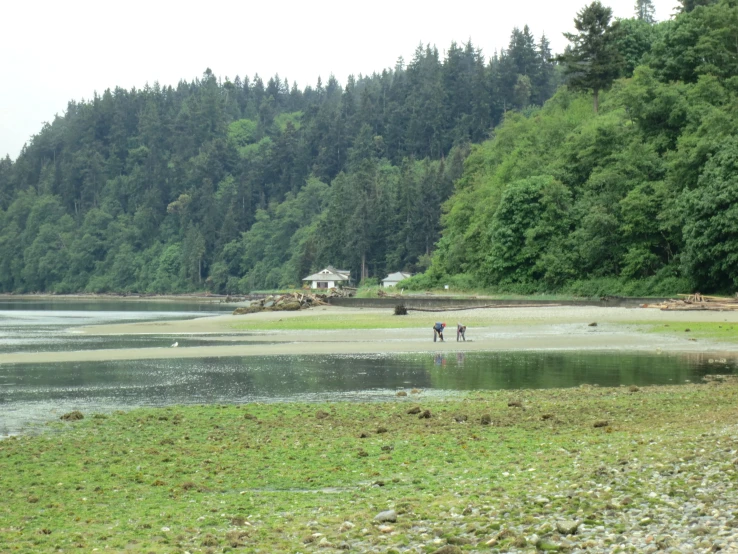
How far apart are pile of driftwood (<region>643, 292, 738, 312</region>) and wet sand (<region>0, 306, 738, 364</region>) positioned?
171 cm

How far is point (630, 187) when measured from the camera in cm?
7012

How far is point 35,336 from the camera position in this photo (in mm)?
51312

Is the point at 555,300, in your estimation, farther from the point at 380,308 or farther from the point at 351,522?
the point at 351,522

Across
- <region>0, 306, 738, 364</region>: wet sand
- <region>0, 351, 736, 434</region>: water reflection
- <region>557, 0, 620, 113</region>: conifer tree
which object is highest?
<region>557, 0, 620, 113</region>: conifer tree

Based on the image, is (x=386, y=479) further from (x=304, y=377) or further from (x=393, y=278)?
(x=393, y=278)

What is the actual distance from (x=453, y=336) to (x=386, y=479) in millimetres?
31382

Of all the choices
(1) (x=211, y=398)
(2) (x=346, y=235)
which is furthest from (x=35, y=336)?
(2) (x=346, y=235)

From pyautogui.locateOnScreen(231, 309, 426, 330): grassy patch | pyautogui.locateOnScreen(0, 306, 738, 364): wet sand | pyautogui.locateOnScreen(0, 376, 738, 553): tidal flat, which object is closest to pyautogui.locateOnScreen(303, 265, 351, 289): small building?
pyautogui.locateOnScreen(231, 309, 426, 330): grassy patch

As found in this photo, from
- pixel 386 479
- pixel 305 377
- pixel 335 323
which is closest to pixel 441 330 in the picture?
pixel 305 377

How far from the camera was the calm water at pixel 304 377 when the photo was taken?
23516 mm

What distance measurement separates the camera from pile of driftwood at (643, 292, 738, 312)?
52.1 m

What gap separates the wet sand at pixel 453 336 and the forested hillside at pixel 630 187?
900 cm

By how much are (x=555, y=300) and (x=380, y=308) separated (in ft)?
54.0

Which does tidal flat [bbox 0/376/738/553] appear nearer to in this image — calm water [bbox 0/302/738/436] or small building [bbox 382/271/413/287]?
calm water [bbox 0/302/738/436]
